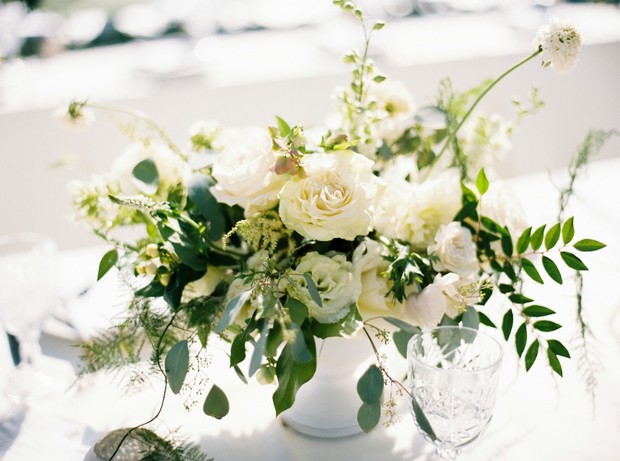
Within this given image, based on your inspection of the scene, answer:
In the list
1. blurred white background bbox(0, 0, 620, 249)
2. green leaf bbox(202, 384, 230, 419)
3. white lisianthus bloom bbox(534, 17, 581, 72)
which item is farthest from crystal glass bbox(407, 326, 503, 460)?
blurred white background bbox(0, 0, 620, 249)

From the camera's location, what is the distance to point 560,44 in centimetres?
73

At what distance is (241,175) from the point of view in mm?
737

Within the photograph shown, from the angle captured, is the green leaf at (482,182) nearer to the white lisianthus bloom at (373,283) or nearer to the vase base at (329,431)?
the white lisianthus bloom at (373,283)

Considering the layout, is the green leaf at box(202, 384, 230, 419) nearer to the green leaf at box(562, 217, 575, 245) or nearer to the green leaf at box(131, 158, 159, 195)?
the green leaf at box(131, 158, 159, 195)

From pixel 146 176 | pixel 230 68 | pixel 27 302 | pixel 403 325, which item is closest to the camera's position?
Result: pixel 403 325

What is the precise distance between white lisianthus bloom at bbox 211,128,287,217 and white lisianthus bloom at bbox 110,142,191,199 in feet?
0.39

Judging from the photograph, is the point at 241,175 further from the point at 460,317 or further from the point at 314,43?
the point at 314,43

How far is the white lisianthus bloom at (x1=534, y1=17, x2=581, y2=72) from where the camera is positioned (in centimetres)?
73

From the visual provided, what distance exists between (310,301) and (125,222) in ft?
1.12

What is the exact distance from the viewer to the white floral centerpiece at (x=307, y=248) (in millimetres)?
704

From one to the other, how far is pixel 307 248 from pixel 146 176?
9.5 inches

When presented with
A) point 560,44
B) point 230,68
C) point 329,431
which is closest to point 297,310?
point 329,431

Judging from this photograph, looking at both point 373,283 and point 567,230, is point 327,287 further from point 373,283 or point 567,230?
point 567,230

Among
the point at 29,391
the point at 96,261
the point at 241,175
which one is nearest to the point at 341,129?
the point at 241,175
